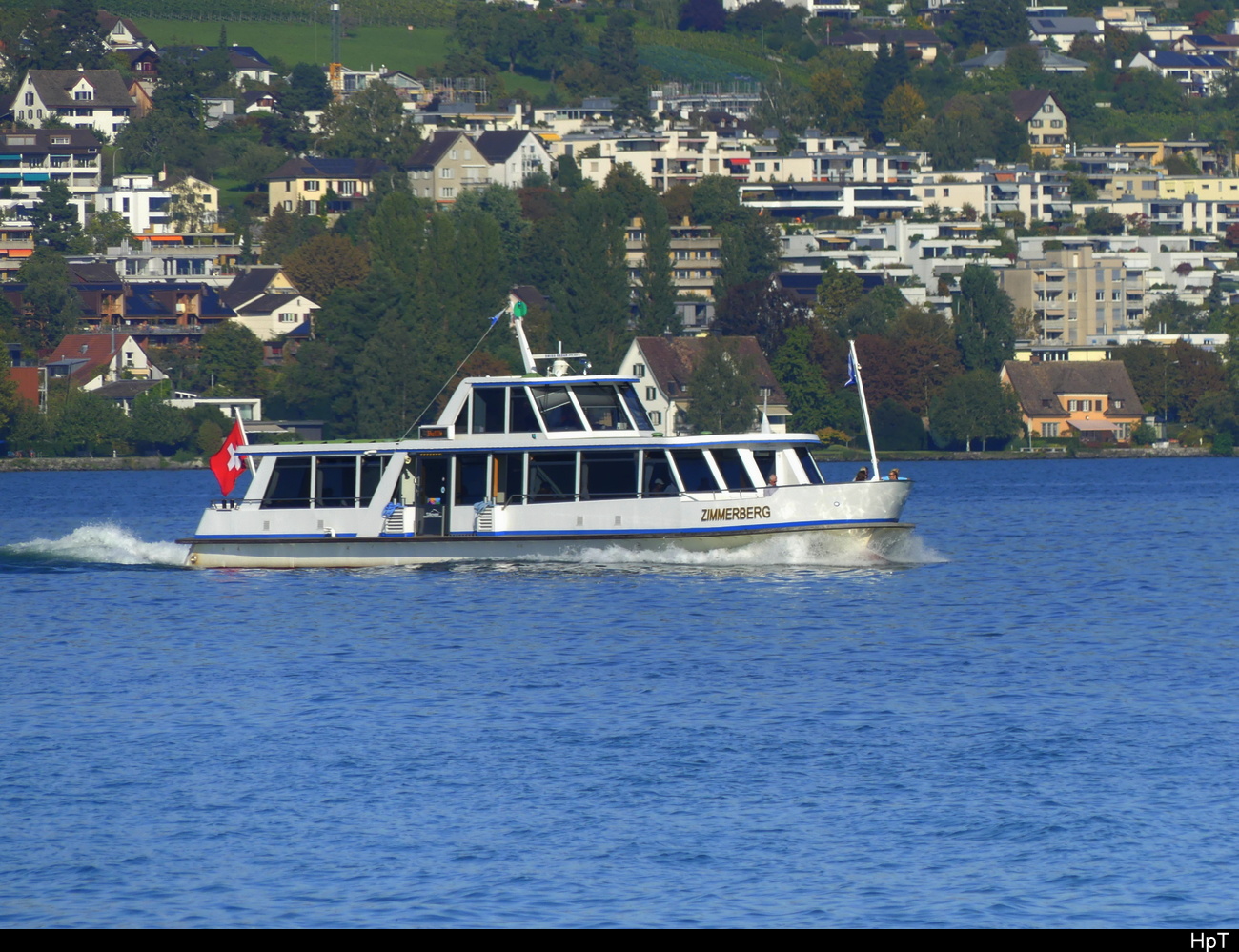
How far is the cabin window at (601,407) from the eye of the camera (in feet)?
174

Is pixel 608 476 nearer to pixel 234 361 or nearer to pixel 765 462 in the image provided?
pixel 765 462

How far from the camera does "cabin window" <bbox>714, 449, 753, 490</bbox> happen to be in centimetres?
5153

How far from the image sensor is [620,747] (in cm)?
3231

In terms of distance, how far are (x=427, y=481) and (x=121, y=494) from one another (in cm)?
6116

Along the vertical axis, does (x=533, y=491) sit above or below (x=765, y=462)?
below

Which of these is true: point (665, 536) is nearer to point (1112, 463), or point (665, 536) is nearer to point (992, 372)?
point (1112, 463)

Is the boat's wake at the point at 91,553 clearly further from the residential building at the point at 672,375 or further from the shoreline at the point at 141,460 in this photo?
the residential building at the point at 672,375

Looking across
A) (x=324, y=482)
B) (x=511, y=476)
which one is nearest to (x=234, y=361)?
(x=324, y=482)

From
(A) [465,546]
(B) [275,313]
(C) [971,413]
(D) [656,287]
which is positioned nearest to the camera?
(A) [465,546]

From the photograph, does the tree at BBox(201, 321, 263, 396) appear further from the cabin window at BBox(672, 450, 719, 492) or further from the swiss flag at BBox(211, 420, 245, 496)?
the cabin window at BBox(672, 450, 719, 492)

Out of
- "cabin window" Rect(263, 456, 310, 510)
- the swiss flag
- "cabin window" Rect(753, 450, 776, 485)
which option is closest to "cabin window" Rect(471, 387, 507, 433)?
"cabin window" Rect(263, 456, 310, 510)

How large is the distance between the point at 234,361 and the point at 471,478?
367 feet

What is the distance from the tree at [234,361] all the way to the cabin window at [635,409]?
10830cm

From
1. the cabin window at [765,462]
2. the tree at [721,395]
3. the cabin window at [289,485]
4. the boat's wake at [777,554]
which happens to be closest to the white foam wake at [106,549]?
the cabin window at [289,485]
